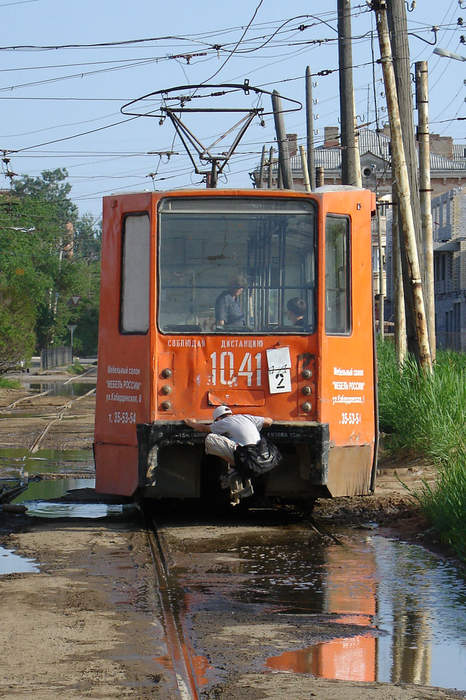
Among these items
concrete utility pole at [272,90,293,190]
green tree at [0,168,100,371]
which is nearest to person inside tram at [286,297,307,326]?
concrete utility pole at [272,90,293,190]

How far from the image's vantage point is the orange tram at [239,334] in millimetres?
10961

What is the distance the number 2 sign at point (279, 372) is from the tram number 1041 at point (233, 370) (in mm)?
99

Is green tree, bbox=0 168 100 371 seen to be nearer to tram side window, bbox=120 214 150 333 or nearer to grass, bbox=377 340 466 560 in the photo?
grass, bbox=377 340 466 560

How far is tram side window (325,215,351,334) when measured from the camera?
11.2 meters

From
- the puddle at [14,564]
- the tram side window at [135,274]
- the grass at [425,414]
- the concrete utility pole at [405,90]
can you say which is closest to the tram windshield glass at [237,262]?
the tram side window at [135,274]

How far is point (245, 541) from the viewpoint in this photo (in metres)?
10.5

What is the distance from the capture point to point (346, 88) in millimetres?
23234

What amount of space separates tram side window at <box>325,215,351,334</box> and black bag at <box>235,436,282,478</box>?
129 cm

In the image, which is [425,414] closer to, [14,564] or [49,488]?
[49,488]

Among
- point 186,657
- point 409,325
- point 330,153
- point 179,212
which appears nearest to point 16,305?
point 409,325

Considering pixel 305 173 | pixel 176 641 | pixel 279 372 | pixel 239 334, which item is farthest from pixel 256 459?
pixel 305 173

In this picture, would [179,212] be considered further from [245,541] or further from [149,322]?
[245,541]

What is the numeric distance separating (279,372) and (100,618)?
408cm

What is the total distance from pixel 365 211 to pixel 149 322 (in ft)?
7.46
